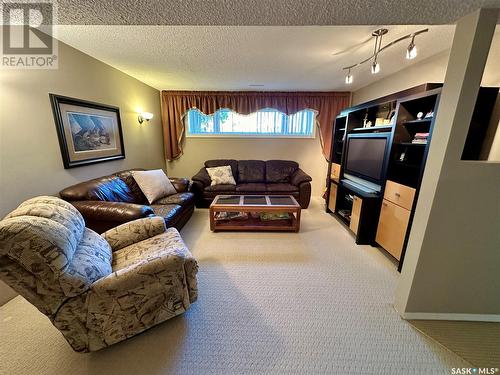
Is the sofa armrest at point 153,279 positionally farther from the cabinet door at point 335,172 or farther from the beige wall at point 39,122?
the cabinet door at point 335,172

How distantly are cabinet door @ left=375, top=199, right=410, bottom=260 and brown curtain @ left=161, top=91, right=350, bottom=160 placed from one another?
2465mm

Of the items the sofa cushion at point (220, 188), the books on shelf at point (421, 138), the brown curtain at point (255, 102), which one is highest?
the brown curtain at point (255, 102)

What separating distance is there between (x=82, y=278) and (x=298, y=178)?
11.1ft

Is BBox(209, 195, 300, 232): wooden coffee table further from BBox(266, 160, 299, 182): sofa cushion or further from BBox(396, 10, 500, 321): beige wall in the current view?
BBox(396, 10, 500, 321): beige wall

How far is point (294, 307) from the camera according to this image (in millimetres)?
1612

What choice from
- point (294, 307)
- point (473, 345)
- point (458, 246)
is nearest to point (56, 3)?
point (294, 307)

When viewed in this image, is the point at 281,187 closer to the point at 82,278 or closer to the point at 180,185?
the point at 180,185

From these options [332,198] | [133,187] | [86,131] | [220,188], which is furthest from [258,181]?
[86,131]

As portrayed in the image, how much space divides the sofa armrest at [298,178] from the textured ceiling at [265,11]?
2704 millimetres

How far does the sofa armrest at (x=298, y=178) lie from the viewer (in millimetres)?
3727

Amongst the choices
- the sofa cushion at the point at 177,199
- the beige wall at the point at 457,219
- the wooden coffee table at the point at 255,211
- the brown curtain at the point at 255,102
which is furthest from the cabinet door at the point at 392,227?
the sofa cushion at the point at 177,199

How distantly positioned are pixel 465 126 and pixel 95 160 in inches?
136

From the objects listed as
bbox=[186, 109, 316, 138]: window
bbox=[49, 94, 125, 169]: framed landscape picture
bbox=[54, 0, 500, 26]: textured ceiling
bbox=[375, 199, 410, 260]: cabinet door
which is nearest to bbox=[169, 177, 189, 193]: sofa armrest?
bbox=[49, 94, 125, 169]: framed landscape picture

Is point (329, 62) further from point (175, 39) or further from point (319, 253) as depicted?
point (319, 253)
